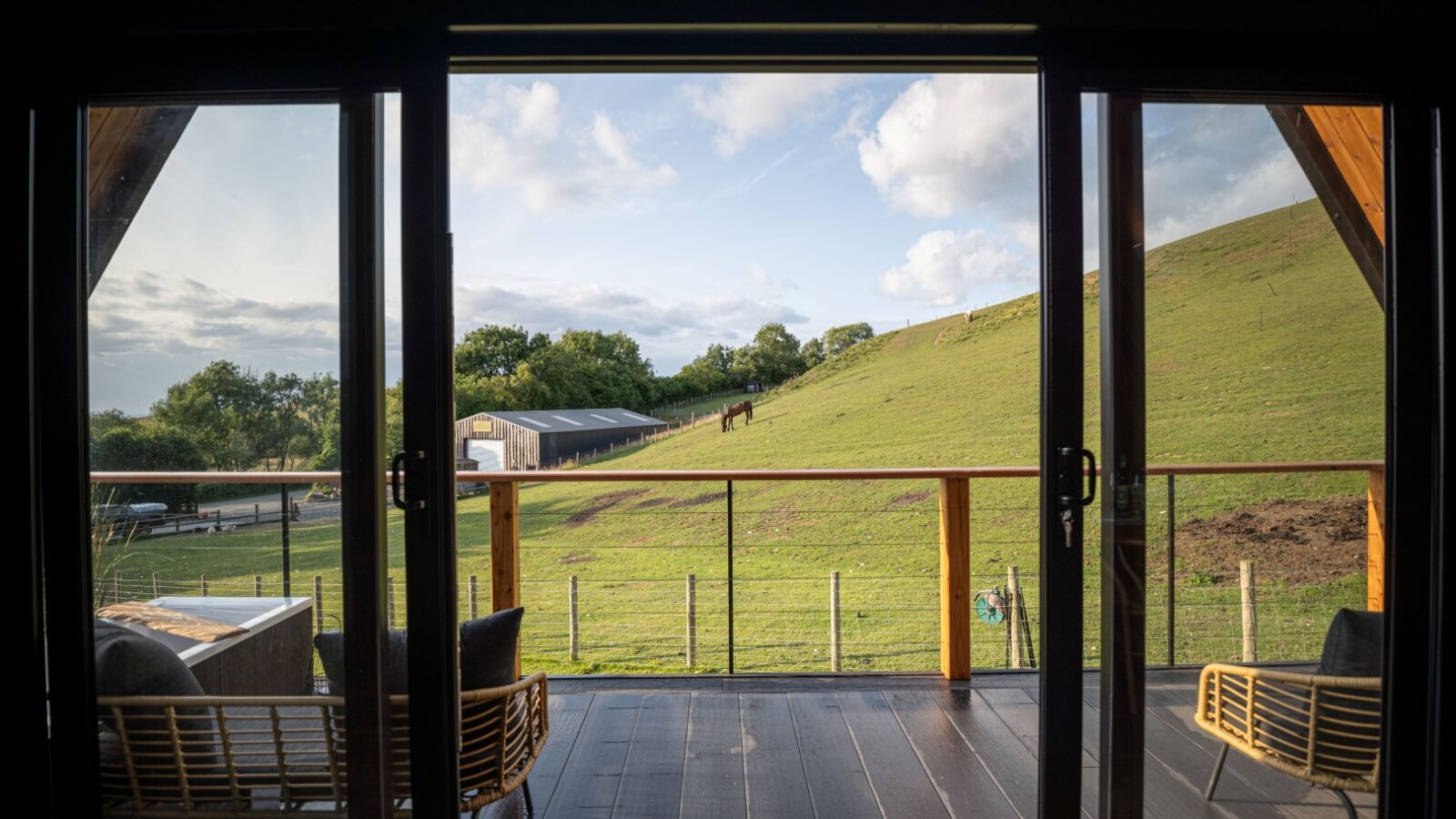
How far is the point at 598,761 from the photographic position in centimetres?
230

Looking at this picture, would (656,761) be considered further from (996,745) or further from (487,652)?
(996,745)

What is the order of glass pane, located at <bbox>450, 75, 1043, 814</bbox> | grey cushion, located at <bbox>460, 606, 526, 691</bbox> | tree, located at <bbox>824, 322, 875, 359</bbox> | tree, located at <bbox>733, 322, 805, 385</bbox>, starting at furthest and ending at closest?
1. tree, located at <bbox>824, 322, 875, 359</bbox>
2. tree, located at <bbox>733, 322, 805, 385</bbox>
3. glass pane, located at <bbox>450, 75, 1043, 814</bbox>
4. grey cushion, located at <bbox>460, 606, 526, 691</bbox>

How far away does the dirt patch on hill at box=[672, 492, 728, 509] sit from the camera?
11523 millimetres

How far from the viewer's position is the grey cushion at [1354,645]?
1672 mm

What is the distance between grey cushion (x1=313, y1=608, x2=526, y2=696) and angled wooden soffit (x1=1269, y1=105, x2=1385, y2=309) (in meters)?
2.13

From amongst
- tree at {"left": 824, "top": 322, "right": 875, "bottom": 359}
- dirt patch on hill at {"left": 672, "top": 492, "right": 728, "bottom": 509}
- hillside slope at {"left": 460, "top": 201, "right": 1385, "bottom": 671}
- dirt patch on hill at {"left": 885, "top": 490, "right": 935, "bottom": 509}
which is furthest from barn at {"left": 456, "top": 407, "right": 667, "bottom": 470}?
dirt patch on hill at {"left": 885, "top": 490, "right": 935, "bottom": 509}

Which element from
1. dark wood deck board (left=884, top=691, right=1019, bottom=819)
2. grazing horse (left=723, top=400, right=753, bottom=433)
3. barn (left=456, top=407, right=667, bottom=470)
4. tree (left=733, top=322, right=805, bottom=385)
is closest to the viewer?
dark wood deck board (left=884, top=691, right=1019, bottom=819)

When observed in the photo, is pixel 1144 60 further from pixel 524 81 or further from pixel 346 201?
pixel 524 81

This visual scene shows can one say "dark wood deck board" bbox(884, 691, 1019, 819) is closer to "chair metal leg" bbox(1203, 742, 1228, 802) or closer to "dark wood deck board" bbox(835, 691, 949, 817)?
"dark wood deck board" bbox(835, 691, 949, 817)

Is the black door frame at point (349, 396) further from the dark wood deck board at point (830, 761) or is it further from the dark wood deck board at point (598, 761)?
the dark wood deck board at point (830, 761)
